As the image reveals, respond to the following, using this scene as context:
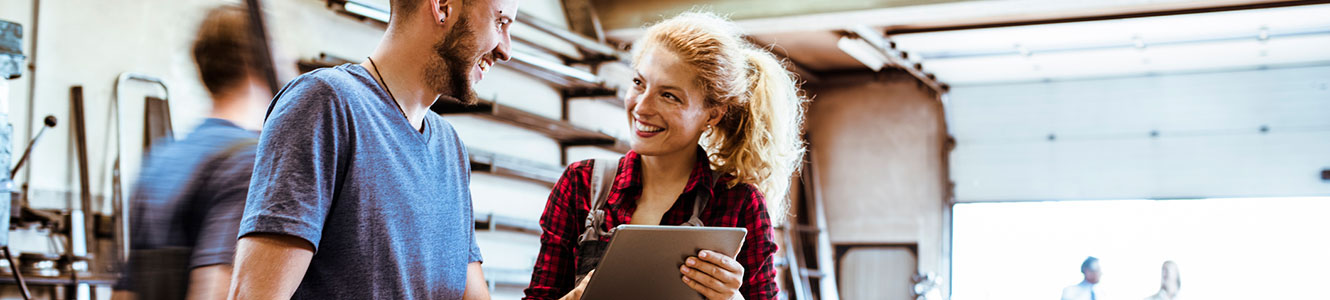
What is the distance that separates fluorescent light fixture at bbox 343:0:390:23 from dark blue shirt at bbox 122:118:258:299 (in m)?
2.87

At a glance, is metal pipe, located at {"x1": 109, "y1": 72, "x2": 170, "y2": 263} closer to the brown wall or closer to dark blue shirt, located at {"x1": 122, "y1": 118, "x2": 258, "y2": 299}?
dark blue shirt, located at {"x1": 122, "y1": 118, "x2": 258, "y2": 299}

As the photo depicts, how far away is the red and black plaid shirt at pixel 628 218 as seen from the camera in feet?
6.90

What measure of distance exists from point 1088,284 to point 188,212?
8.35 metres

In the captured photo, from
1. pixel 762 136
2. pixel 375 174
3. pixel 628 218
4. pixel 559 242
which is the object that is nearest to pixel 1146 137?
pixel 762 136

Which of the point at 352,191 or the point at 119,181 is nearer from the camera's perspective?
the point at 352,191

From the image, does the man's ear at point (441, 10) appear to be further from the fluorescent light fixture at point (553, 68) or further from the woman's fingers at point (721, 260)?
the fluorescent light fixture at point (553, 68)

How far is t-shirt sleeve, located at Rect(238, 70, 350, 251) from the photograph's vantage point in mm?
1300

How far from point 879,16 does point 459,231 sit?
531 cm

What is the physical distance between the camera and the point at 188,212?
193cm

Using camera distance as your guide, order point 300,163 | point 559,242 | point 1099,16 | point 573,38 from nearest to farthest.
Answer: point 300,163
point 559,242
point 573,38
point 1099,16

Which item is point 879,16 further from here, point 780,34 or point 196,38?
point 196,38

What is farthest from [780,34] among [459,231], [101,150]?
[459,231]

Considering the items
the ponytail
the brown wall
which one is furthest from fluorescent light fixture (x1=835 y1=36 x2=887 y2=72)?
the ponytail

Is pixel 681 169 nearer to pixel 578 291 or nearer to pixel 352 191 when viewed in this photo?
pixel 578 291
